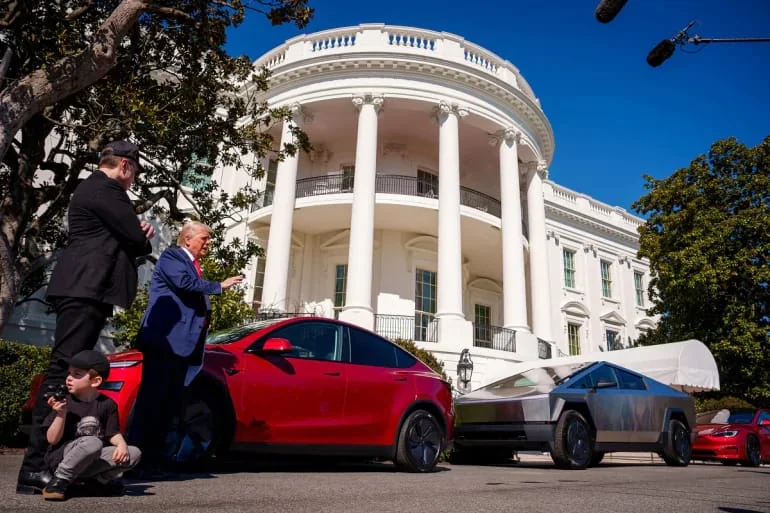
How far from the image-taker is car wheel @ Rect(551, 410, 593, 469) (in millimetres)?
6953

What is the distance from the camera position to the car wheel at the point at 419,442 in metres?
5.64

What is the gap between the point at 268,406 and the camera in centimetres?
479

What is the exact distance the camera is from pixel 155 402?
139 inches

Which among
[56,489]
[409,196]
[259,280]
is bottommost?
[56,489]

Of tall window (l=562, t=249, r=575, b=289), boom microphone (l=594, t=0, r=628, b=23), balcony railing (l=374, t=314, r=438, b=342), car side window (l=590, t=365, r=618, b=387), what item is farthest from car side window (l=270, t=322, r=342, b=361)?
tall window (l=562, t=249, r=575, b=289)

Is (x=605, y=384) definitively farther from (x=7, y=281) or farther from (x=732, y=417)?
(x=7, y=281)

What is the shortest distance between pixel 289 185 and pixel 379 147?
4.86 m

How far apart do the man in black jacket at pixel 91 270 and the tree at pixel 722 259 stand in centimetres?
1879

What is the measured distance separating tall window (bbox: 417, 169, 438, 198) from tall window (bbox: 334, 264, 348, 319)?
13.9 feet

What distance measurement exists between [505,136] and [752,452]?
41.5 feet

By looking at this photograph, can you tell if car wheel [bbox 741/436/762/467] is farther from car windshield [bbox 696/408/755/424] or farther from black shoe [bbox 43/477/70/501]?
black shoe [bbox 43/477/70/501]

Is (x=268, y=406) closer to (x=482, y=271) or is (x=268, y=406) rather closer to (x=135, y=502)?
(x=135, y=502)

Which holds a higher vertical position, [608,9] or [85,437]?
[608,9]

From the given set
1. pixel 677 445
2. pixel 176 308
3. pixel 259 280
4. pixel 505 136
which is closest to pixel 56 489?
pixel 176 308
